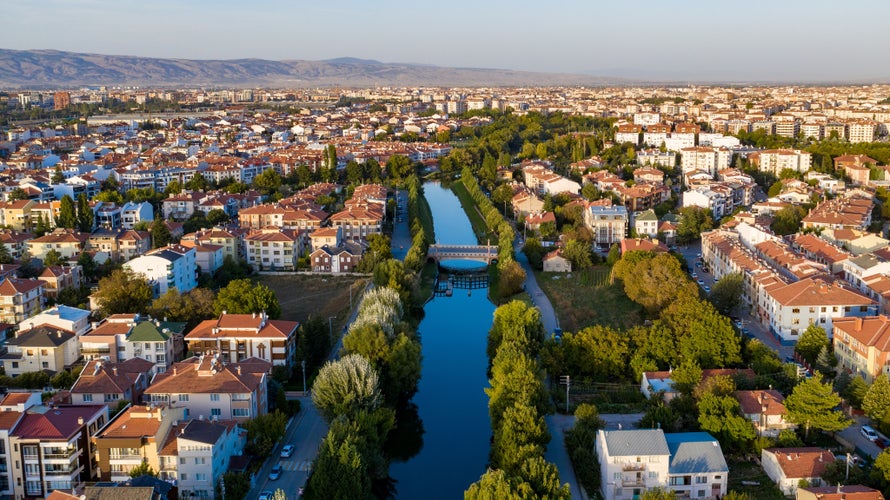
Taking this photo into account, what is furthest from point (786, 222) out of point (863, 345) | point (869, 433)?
point (869, 433)

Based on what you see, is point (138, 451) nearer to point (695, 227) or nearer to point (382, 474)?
point (382, 474)

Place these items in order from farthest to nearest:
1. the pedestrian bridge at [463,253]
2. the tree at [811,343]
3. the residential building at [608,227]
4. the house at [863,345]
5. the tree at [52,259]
Answer: the residential building at [608,227] < the pedestrian bridge at [463,253] < the tree at [52,259] < the tree at [811,343] < the house at [863,345]

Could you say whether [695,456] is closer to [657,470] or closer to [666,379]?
[657,470]

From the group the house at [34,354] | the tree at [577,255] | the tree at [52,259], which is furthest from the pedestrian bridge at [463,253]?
the house at [34,354]

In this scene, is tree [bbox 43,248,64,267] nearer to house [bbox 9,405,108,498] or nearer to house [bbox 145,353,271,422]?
house [bbox 145,353,271,422]

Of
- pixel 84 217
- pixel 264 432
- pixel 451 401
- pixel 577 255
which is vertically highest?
pixel 84 217

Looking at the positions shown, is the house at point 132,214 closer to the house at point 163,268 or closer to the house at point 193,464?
the house at point 163,268
